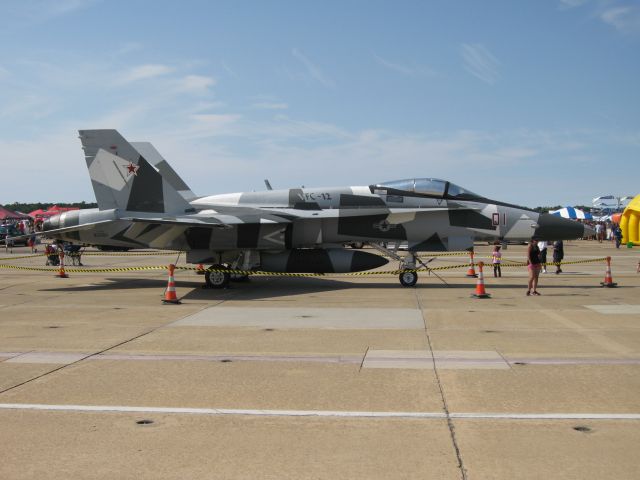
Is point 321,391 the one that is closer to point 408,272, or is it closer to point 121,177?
point 408,272

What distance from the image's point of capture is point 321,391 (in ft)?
21.5

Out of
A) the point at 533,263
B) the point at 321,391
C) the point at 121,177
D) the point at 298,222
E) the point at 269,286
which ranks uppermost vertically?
the point at 121,177

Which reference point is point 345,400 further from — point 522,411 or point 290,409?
point 522,411

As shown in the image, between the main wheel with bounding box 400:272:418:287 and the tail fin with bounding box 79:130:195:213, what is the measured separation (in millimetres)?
6741

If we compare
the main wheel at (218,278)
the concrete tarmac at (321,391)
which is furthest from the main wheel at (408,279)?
the main wheel at (218,278)

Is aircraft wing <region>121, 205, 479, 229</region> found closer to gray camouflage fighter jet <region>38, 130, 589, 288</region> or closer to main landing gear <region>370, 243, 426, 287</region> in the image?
gray camouflage fighter jet <region>38, 130, 589, 288</region>

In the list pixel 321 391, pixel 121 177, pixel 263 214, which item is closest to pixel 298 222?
pixel 263 214

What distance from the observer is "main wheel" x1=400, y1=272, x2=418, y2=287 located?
17047mm

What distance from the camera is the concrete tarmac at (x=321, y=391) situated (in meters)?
4.65

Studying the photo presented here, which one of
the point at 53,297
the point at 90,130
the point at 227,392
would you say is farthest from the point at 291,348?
the point at 90,130

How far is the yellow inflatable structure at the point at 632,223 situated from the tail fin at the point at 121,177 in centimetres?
1168

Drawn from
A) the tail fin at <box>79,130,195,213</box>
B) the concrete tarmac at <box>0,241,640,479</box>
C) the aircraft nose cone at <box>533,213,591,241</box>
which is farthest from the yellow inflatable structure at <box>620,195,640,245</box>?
the tail fin at <box>79,130,195,213</box>

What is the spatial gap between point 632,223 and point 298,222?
8284mm

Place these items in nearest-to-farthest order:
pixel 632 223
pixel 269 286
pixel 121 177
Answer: pixel 632 223 → pixel 121 177 → pixel 269 286
